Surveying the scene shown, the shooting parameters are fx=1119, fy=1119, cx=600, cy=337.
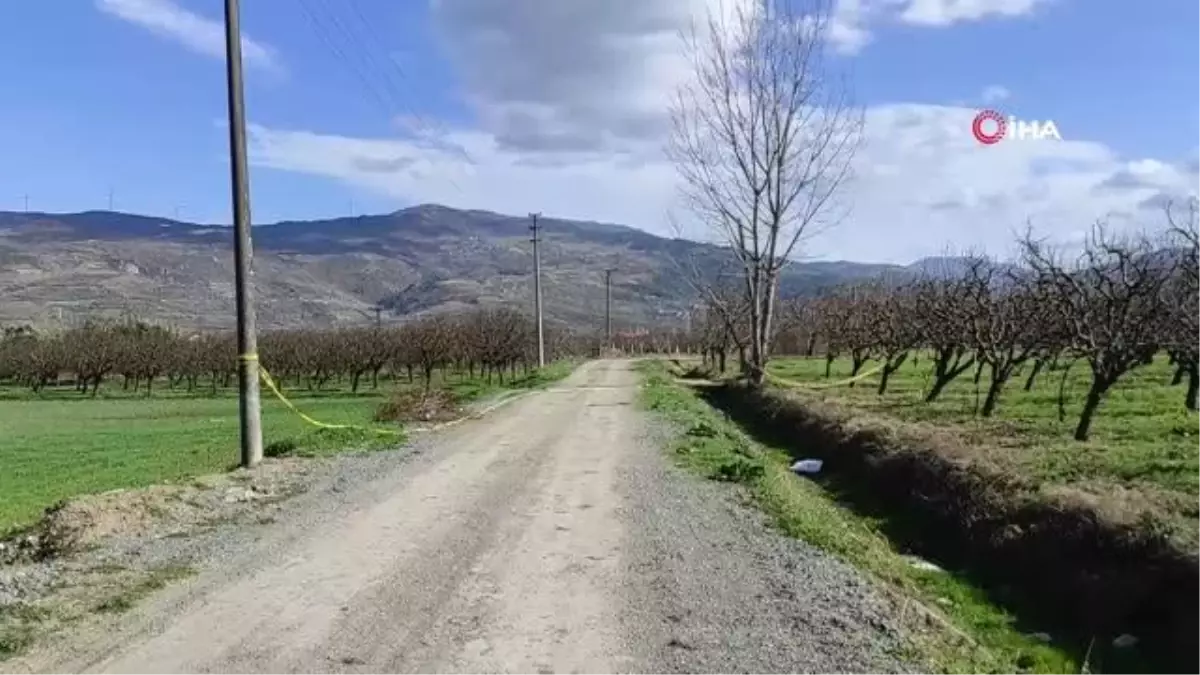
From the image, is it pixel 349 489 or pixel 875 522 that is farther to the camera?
pixel 875 522

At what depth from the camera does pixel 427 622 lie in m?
7.79

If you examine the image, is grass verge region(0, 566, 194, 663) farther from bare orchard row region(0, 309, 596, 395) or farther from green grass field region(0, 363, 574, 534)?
bare orchard row region(0, 309, 596, 395)

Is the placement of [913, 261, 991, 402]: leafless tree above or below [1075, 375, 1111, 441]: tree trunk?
above

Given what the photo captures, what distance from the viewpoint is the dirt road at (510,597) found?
22.9ft

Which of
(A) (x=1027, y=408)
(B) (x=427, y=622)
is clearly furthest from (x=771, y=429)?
(B) (x=427, y=622)

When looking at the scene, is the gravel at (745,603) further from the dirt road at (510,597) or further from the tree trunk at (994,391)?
the tree trunk at (994,391)

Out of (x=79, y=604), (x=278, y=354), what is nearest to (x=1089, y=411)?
(x=79, y=604)

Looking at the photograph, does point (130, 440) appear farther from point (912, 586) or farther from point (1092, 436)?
point (912, 586)

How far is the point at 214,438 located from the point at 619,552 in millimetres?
30198

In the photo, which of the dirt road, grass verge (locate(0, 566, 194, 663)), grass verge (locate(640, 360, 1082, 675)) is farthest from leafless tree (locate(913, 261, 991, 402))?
grass verge (locate(0, 566, 194, 663))

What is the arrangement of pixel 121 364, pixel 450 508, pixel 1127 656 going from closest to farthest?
pixel 1127 656 → pixel 450 508 → pixel 121 364

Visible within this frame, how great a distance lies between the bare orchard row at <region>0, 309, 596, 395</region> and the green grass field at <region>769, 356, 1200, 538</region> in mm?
56423

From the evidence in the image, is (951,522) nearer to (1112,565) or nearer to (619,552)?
(1112,565)

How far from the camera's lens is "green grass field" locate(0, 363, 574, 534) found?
21703mm
